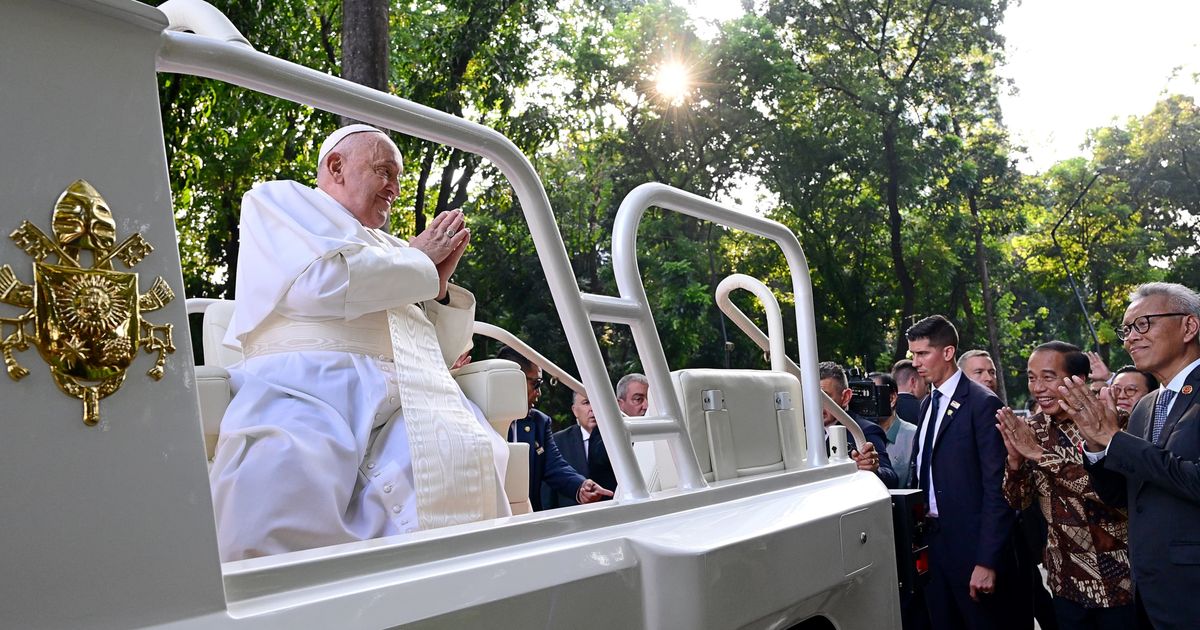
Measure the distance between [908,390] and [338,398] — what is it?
8.13m

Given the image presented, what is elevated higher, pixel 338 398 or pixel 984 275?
pixel 984 275

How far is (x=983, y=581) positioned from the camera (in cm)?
509

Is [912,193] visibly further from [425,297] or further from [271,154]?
[425,297]

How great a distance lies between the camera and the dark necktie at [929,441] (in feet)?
18.0

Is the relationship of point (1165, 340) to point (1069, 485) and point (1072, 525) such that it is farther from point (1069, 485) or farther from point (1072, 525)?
point (1072, 525)

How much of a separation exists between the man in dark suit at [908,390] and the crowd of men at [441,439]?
141 inches

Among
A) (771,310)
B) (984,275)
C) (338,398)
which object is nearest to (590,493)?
(771,310)

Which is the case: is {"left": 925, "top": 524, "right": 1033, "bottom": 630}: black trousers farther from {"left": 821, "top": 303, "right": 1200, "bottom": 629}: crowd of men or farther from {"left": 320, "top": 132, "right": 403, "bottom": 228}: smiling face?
{"left": 320, "top": 132, "right": 403, "bottom": 228}: smiling face

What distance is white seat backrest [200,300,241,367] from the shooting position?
3.17 meters

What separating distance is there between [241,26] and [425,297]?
9195 mm

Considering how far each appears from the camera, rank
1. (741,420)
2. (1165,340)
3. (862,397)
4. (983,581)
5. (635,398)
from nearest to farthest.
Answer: (741,420) → (1165,340) → (983,581) → (862,397) → (635,398)

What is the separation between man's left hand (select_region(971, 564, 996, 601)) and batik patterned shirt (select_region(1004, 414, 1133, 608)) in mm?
258

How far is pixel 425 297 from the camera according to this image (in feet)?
8.09

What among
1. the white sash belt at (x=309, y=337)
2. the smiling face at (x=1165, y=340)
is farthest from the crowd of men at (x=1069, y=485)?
the white sash belt at (x=309, y=337)
